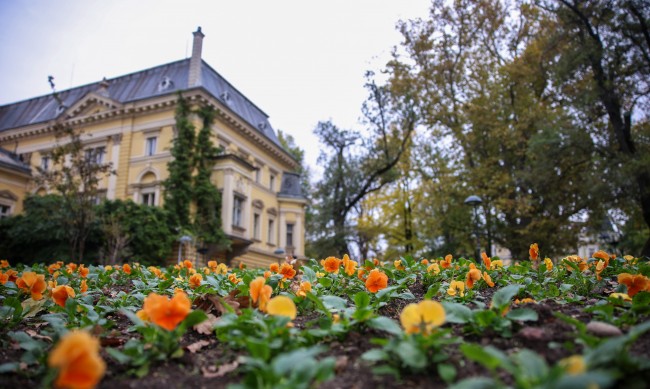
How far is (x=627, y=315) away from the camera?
1950mm

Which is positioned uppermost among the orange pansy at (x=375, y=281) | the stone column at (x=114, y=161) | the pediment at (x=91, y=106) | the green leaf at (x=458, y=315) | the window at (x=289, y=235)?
the pediment at (x=91, y=106)

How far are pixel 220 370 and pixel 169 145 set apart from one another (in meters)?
25.9

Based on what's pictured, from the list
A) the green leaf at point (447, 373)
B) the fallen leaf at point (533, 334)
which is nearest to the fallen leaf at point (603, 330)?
the fallen leaf at point (533, 334)

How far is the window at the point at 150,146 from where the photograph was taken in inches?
1045

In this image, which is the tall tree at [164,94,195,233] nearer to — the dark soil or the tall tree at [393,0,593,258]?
the tall tree at [393,0,593,258]

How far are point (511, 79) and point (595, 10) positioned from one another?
16.3 ft

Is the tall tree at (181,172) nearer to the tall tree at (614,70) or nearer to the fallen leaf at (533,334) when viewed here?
the tall tree at (614,70)

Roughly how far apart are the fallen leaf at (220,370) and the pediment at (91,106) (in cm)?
2936

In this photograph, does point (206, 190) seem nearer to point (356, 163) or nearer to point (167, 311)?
point (356, 163)

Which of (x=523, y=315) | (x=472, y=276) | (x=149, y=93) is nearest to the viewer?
(x=523, y=315)

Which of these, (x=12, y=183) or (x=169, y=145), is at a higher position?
(x=169, y=145)

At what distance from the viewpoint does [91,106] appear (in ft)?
93.0

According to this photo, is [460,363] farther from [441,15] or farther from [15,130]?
[15,130]

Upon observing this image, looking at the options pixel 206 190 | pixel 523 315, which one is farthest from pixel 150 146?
pixel 523 315
